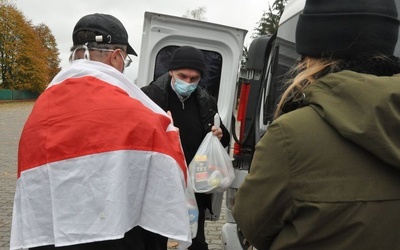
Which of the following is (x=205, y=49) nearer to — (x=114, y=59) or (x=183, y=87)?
(x=183, y=87)

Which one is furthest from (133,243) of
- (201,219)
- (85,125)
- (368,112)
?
(201,219)

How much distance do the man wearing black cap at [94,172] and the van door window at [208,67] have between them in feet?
8.26

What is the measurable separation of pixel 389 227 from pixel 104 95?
46.0 inches

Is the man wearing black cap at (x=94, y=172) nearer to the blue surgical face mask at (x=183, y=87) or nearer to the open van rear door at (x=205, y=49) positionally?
the blue surgical face mask at (x=183, y=87)

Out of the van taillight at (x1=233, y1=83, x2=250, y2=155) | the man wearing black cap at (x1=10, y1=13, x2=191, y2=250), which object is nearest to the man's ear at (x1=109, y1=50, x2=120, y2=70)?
the man wearing black cap at (x1=10, y1=13, x2=191, y2=250)

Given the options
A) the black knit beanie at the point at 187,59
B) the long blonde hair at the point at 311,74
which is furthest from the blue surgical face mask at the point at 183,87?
the long blonde hair at the point at 311,74

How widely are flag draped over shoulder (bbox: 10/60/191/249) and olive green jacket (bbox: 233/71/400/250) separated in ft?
2.29

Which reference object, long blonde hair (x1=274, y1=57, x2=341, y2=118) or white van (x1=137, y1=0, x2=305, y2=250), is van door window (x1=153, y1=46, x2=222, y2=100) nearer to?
white van (x1=137, y1=0, x2=305, y2=250)

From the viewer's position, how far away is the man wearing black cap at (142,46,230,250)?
3.52 m

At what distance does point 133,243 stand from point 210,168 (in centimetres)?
159

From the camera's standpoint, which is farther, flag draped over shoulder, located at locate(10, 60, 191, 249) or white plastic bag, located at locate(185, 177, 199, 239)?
white plastic bag, located at locate(185, 177, 199, 239)

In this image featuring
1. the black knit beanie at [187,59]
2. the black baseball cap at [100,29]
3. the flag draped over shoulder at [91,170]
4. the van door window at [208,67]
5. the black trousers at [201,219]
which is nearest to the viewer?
the flag draped over shoulder at [91,170]

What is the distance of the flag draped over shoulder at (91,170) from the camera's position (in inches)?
67.2

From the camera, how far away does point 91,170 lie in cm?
172
